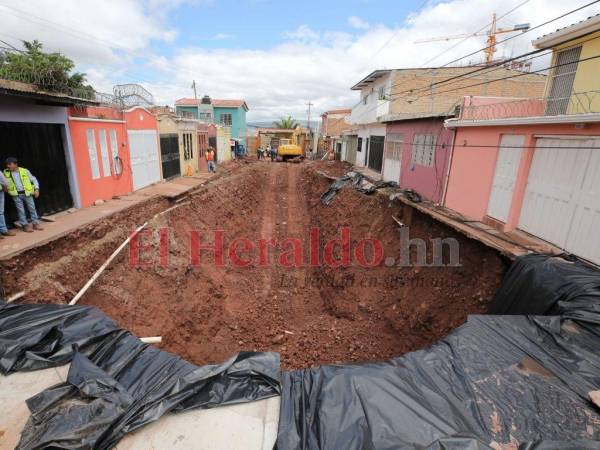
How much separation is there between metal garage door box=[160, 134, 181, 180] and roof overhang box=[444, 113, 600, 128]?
40.8 ft

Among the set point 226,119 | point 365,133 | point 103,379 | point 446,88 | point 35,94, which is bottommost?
point 103,379

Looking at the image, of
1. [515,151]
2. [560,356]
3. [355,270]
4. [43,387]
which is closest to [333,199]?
[355,270]

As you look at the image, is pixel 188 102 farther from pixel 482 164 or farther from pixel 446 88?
pixel 482 164

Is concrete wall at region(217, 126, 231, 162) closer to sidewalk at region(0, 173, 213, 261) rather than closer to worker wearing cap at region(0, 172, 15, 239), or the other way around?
sidewalk at region(0, 173, 213, 261)

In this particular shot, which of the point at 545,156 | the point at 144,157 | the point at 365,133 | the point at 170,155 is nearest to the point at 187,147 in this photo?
the point at 170,155

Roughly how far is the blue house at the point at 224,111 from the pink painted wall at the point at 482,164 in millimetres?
31120

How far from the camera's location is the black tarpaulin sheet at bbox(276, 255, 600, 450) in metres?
2.56

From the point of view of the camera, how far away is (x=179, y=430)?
279 cm

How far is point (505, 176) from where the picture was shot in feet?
27.8

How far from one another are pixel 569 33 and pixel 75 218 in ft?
45.4

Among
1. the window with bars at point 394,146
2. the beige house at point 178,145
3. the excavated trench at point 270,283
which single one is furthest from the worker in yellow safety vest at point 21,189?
the window with bars at point 394,146

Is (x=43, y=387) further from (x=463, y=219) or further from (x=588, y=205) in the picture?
(x=463, y=219)

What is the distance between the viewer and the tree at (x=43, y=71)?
8.53 m

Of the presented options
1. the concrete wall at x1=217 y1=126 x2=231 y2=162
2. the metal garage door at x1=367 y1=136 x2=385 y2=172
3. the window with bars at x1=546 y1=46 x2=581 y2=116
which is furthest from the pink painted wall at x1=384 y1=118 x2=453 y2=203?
the concrete wall at x1=217 y1=126 x2=231 y2=162
